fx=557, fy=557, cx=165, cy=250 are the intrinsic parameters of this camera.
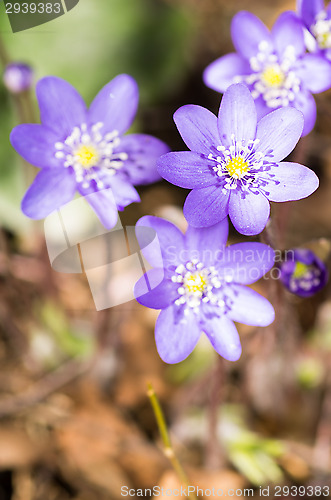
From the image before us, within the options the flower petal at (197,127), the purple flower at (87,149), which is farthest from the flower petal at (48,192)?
the flower petal at (197,127)

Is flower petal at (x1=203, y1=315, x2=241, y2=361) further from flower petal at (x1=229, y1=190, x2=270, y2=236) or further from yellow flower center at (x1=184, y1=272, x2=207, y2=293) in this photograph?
flower petal at (x1=229, y1=190, x2=270, y2=236)

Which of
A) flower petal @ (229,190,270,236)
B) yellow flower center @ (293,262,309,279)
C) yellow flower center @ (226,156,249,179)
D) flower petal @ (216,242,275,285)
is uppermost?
yellow flower center @ (226,156,249,179)

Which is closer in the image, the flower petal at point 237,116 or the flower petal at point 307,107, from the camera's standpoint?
the flower petal at point 237,116

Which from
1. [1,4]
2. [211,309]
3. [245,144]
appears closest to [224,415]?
[211,309]

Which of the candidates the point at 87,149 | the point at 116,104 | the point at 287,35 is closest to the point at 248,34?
the point at 287,35

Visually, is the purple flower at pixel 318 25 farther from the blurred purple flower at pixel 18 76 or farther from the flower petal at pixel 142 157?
the blurred purple flower at pixel 18 76

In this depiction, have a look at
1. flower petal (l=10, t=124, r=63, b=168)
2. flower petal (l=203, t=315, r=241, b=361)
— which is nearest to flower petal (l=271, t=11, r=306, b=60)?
flower petal (l=10, t=124, r=63, b=168)

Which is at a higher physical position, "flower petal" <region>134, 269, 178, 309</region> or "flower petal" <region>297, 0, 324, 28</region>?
"flower petal" <region>297, 0, 324, 28</region>
